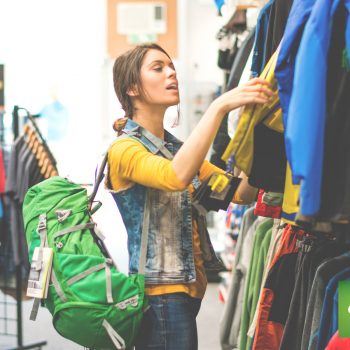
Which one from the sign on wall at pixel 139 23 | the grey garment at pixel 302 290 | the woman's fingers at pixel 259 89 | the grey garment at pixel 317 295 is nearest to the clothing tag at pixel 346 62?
the woman's fingers at pixel 259 89

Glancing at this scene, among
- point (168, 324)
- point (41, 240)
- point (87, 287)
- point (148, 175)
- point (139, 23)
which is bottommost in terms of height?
point (168, 324)

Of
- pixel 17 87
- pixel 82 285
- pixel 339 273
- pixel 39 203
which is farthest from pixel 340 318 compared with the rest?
pixel 17 87

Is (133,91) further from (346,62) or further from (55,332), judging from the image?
(55,332)

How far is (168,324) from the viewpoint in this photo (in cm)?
184

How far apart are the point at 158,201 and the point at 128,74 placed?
0.41 m

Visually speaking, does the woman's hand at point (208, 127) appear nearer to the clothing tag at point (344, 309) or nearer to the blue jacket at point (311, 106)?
the blue jacket at point (311, 106)

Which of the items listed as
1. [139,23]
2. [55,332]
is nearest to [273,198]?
[55,332]

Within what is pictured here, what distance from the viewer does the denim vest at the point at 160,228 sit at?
1.87 m

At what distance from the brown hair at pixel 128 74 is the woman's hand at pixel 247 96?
0.39 meters

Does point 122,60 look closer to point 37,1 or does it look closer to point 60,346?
point 60,346

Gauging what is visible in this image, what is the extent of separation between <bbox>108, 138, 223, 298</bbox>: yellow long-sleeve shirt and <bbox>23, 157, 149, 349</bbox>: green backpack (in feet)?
0.24

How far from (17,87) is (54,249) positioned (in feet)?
16.9

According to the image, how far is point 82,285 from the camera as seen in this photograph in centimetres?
184

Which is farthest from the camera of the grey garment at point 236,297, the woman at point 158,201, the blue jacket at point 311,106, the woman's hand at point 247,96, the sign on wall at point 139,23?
the sign on wall at point 139,23
